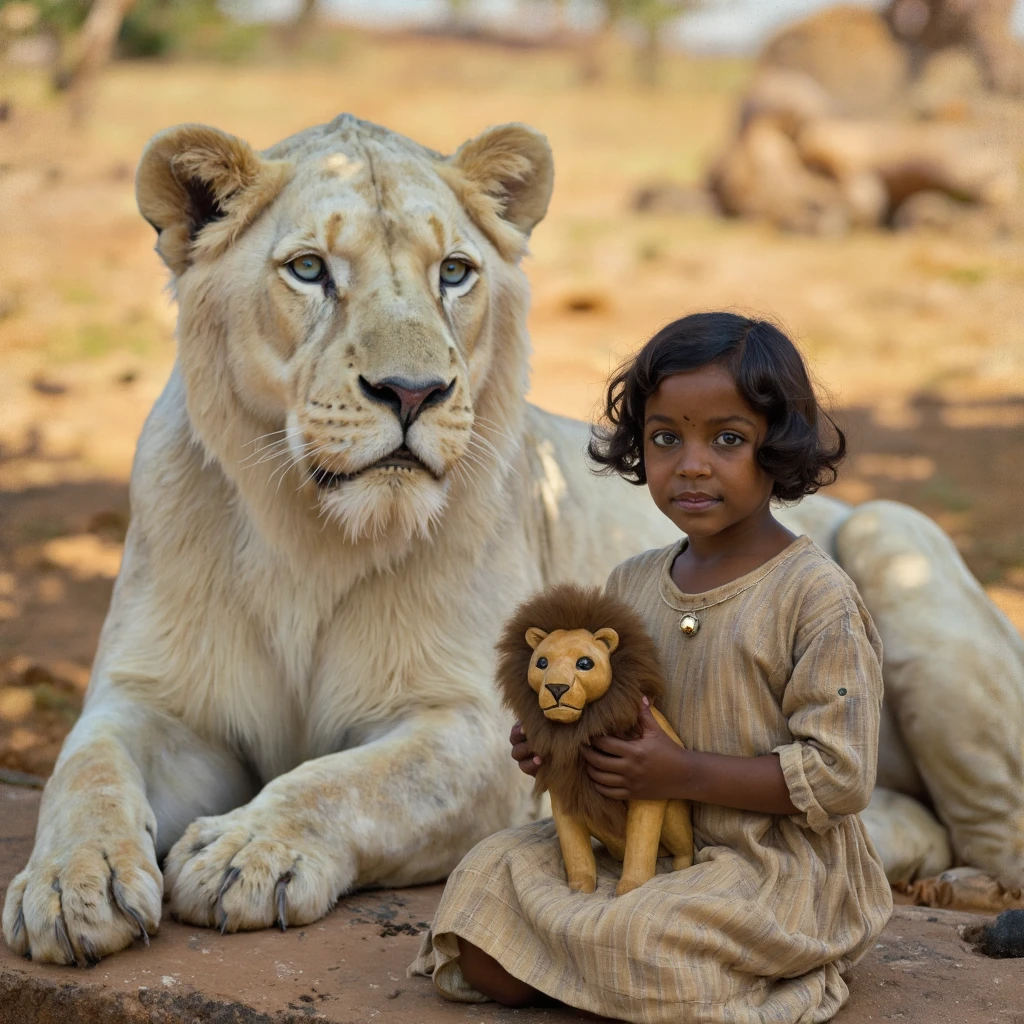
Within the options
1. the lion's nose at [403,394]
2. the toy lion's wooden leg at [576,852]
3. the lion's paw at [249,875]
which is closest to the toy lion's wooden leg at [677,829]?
the toy lion's wooden leg at [576,852]

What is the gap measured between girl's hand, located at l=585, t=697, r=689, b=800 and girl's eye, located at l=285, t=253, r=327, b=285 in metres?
1.59

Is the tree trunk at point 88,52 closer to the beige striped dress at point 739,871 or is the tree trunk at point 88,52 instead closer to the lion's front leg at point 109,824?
the lion's front leg at point 109,824

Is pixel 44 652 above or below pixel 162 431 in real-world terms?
below

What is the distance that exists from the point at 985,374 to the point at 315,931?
9698 millimetres

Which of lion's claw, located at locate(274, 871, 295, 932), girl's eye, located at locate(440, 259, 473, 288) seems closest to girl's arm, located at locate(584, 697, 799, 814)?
lion's claw, located at locate(274, 871, 295, 932)

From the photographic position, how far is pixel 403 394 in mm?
3232

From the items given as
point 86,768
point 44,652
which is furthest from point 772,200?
point 86,768

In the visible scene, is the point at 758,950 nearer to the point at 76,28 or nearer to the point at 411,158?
the point at 411,158

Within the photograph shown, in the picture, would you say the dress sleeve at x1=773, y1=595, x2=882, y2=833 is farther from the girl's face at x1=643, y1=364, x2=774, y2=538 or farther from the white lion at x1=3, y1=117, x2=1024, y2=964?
the white lion at x1=3, y1=117, x2=1024, y2=964

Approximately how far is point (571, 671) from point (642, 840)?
0.34 metres

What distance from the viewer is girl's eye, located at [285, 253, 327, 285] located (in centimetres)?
358

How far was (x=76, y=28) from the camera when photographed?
61.3ft

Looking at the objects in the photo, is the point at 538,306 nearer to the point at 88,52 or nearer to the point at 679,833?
the point at 88,52

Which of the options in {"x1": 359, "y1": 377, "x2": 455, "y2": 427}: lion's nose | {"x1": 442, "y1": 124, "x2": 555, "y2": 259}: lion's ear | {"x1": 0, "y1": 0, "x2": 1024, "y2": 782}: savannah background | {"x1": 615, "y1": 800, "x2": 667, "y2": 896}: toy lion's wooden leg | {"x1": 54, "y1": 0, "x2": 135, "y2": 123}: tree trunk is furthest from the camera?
{"x1": 54, "y1": 0, "x2": 135, "y2": 123}: tree trunk
